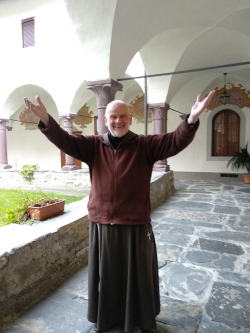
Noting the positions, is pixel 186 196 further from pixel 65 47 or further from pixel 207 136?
pixel 65 47

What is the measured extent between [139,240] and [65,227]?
104cm

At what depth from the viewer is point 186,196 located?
6.07 meters

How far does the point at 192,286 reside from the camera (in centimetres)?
225

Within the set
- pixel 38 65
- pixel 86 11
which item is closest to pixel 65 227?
pixel 86 11

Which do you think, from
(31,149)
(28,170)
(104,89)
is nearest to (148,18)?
(104,89)

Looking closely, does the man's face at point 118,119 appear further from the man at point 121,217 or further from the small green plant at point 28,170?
the small green plant at point 28,170

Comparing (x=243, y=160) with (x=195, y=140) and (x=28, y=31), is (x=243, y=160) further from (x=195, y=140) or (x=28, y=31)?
(x=28, y=31)

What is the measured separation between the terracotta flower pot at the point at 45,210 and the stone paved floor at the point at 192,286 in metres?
0.68

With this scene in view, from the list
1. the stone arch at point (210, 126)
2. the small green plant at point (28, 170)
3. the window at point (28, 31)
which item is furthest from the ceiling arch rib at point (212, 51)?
the window at point (28, 31)

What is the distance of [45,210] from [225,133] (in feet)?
28.6

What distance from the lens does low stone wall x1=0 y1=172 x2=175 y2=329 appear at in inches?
70.1

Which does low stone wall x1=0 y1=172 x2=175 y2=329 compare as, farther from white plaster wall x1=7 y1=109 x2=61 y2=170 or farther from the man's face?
white plaster wall x1=7 y1=109 x2=61 y2=170

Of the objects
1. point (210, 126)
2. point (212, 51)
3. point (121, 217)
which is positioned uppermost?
point (212, 51)

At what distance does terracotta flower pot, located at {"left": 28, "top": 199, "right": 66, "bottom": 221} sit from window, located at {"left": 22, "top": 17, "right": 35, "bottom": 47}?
820cm
